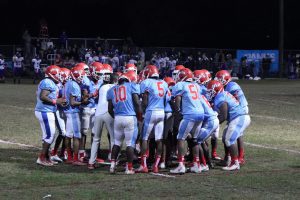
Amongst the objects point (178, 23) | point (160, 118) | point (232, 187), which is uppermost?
point (178, 23)

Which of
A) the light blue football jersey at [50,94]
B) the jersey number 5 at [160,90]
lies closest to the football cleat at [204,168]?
the jersey number 5 at [160,90]

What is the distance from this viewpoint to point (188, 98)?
1341cm

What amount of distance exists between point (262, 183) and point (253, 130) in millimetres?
7561

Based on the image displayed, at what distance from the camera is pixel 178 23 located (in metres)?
56.0

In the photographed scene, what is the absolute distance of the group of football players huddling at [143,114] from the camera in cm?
1326

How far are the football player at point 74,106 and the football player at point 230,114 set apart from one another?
7.95ft

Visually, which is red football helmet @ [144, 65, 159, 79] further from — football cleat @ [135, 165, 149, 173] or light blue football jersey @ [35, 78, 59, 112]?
light blue football jersey @ [35, 78, 59, 112]

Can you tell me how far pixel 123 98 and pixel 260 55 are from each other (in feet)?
120

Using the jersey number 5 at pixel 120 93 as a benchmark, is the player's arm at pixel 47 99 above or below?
below

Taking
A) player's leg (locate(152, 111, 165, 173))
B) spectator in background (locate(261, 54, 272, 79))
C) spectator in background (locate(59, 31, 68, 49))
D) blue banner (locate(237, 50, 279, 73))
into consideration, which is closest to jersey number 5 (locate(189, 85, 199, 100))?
player's leg (locate(152, 111, 165, 173))

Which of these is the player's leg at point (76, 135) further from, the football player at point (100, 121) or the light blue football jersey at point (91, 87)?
the football player at point (100, 121)

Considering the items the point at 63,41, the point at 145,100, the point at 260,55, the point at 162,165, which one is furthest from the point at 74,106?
the point at 260,55

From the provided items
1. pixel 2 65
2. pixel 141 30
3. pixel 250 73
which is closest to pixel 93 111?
pixel 2 65

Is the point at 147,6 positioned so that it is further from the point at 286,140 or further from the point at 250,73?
the point at 286,140
